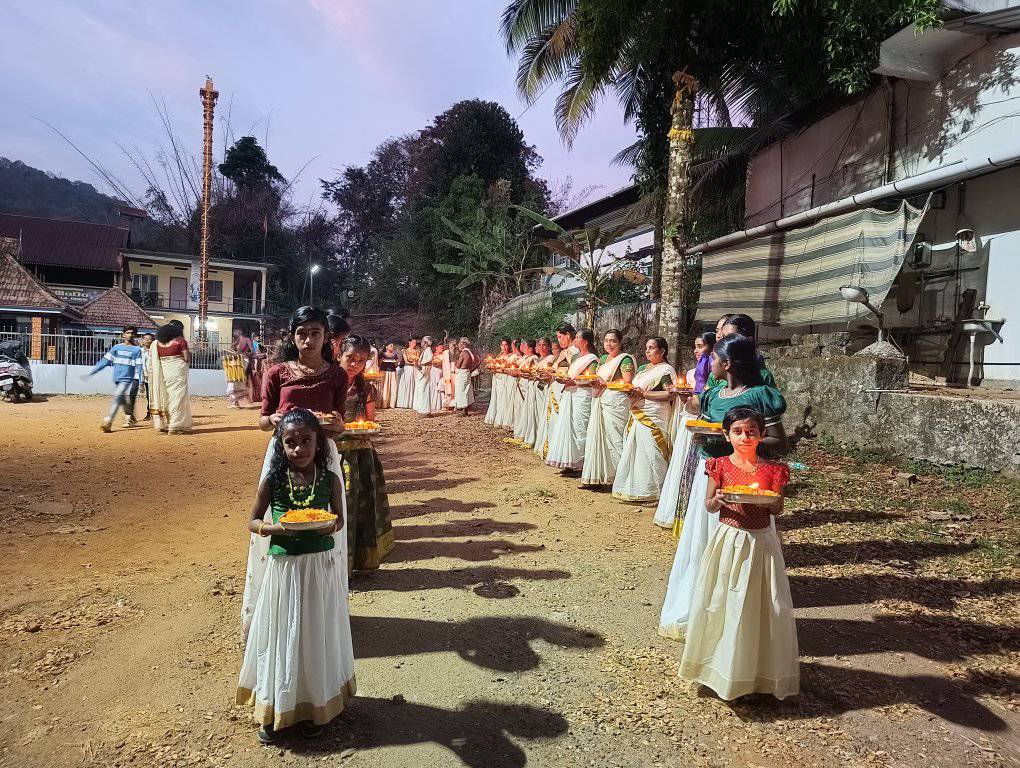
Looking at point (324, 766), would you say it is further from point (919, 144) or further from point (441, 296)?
point (441, 296)

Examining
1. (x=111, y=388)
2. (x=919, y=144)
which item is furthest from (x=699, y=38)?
(x=111, y=388)

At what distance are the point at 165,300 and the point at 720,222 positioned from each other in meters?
31.3

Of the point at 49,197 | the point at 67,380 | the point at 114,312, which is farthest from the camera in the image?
the point at 49,197

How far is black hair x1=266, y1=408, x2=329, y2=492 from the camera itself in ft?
9.11

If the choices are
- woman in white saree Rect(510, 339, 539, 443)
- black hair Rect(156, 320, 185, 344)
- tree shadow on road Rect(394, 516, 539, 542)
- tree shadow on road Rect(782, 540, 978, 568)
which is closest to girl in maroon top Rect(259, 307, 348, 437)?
tree shadow on road Rect(394, 516, 539, 542)

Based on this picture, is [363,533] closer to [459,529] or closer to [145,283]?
[459,529]

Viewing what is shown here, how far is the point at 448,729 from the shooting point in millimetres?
2910

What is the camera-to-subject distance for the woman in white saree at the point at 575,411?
8.48 meters

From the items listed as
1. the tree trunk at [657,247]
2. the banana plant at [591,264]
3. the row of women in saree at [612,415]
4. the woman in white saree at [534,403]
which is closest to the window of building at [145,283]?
the banana plant at [591,264]

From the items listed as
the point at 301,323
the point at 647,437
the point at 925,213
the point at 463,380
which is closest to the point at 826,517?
the point at 647,437

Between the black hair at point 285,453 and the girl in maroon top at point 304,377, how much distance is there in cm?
54

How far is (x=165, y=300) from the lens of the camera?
113ft

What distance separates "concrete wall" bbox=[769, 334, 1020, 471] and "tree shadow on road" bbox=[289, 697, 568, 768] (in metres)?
6.24

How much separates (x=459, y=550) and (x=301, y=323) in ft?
9.39
